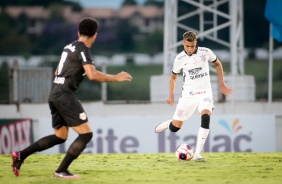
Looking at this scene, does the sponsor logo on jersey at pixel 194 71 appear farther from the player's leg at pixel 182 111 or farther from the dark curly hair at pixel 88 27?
the dark curly hair at pixel 88 27

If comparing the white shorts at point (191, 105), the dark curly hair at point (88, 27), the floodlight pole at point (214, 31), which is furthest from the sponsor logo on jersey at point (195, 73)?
the floodlight pole at point (214, 31)

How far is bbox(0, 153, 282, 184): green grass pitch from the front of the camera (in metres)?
11.9

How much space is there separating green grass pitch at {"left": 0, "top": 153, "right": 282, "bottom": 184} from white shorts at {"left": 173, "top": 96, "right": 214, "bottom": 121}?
761 millimetres

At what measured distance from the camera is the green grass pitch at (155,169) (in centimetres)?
1189

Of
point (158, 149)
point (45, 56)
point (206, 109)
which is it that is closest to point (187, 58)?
point (206, 109)

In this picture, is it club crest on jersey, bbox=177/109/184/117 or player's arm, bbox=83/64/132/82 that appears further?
club crest on jersey, bbox=177/109/184/117

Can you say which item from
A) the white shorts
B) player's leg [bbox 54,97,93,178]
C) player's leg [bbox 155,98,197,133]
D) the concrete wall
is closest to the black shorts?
player's leg [bbox 54,97,93,178]

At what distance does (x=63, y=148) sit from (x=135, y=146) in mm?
1605

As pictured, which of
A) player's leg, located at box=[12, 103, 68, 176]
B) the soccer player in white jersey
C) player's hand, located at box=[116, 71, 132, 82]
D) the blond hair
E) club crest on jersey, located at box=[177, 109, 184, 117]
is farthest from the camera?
club crest on jersey, located at box=[177, 109, 184, 117]

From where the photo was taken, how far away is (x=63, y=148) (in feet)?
67.8

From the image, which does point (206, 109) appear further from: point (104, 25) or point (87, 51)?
point (104, 25)

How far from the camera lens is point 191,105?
14984 mm

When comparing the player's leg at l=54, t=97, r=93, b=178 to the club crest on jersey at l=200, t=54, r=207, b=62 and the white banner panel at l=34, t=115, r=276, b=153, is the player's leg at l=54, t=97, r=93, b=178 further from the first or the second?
the white banner panel at l=34, t=115, r=276, b=153

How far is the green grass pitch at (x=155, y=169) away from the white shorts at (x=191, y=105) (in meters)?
0.76
